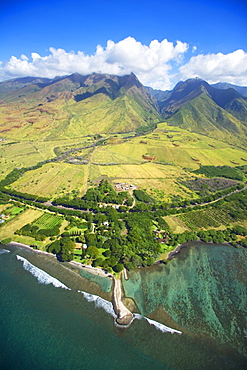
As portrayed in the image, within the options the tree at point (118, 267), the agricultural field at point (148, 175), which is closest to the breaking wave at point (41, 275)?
the tree at point (118, 267)

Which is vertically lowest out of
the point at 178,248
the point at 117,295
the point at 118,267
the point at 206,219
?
the point at 206,219

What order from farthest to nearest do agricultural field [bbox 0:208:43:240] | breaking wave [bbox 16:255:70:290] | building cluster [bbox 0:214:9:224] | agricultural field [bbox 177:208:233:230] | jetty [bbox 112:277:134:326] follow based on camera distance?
1. agricultural field [bbox 177:208:233:230]
2. building cluster [bbox 0:214:9:224]
3. agricultural field [bbox 0:208:43:240]
4. breaking wave [bbox 16:255:70:290]
5. jetty [bbox 112:277:134:326]

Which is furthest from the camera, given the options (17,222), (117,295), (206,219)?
(206,219)

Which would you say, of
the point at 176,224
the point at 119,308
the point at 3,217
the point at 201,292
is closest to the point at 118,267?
the point at 119,308

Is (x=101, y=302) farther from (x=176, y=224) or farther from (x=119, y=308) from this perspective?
(x=176, y=224)

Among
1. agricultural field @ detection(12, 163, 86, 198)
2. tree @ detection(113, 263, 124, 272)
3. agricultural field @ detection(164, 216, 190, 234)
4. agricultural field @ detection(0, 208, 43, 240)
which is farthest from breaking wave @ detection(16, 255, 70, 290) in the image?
agricultural field @ detection(12, 163, 86, 198)

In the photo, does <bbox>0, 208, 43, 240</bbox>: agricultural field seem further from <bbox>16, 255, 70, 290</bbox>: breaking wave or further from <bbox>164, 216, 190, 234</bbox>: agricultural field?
<bbox>164, 216, 190, 234</bbox>: agricultural field

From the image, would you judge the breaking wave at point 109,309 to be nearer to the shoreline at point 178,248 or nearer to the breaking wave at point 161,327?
the breaking wave at point 161,327

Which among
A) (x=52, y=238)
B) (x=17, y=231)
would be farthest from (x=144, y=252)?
(x=17, y=231)
